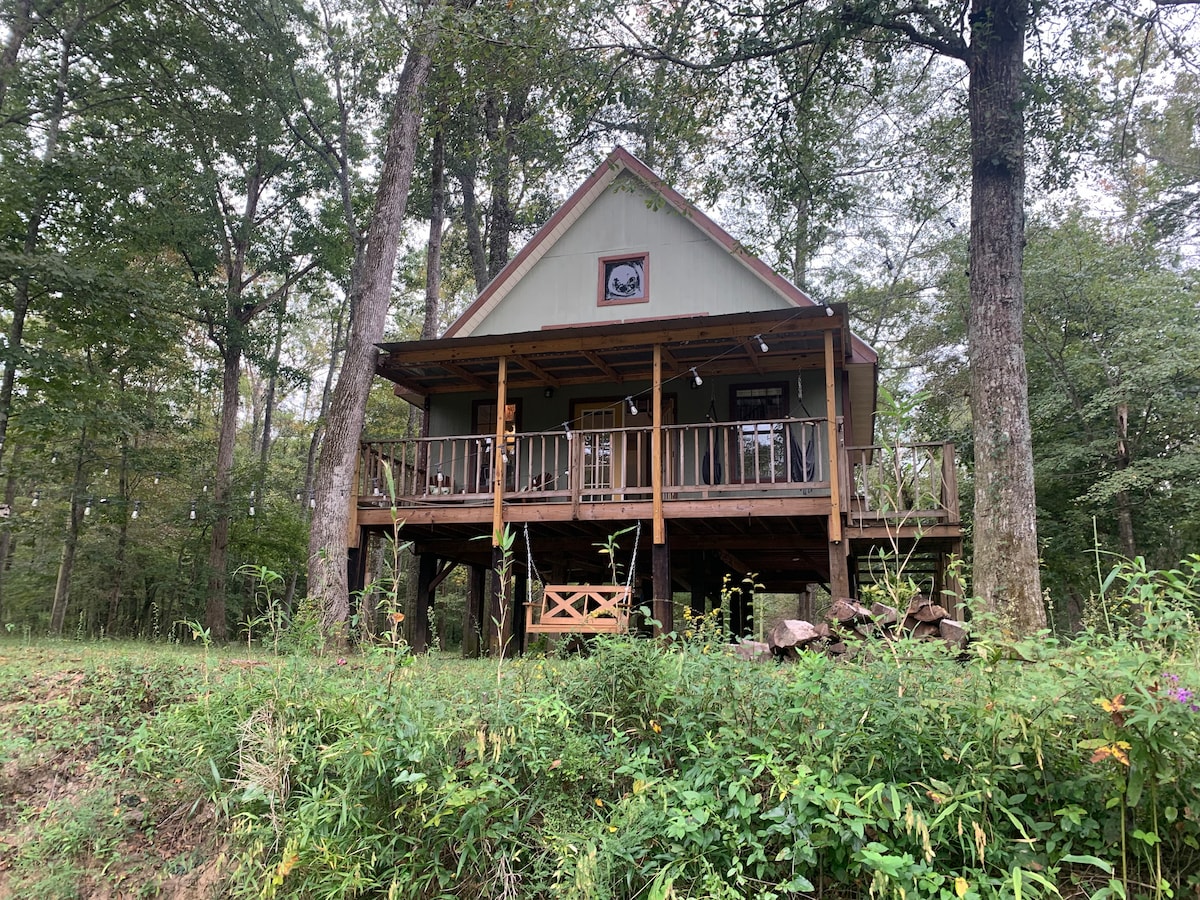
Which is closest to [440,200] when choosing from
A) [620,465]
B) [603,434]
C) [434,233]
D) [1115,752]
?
[434,233]

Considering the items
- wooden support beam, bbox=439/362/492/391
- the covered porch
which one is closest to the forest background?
the covered porch

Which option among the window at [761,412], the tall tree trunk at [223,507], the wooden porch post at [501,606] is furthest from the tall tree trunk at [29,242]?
the window at [761,412]

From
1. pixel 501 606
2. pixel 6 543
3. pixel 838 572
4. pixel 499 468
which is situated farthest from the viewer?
pixel 6 543

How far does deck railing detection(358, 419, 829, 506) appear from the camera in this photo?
10.3 meters

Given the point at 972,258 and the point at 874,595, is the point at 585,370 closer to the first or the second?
the point at 972,258

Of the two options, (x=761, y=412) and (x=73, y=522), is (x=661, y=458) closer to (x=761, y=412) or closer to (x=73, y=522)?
(x=761, y=412)

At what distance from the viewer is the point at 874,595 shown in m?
3.74

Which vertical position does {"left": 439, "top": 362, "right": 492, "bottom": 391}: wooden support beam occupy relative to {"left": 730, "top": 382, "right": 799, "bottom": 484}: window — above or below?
above

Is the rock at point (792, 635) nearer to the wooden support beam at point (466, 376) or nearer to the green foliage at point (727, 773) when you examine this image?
the green foliage at point (727, 773)

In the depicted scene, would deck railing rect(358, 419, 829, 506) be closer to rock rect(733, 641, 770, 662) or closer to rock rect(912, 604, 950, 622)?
rock rect(912, 604, 950, 622)

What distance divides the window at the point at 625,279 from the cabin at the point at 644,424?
4cm

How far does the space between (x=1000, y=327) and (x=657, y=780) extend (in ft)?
21.8

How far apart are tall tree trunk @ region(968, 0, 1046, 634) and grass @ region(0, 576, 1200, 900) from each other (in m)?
3.67

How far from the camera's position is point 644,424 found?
13.2 meters
